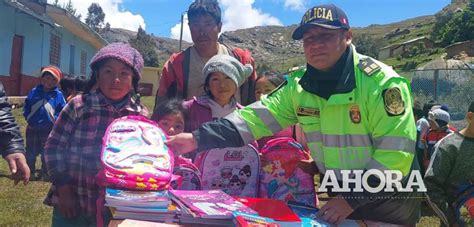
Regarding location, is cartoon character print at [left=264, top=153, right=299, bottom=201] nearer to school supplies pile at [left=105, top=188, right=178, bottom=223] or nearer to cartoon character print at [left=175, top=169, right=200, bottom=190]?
cartoon character print at [left=175, top=169, right=200, bottom=190]

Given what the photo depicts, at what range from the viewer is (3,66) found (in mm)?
14602

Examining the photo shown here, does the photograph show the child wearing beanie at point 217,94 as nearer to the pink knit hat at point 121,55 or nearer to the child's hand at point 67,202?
the pink knit hat at point 121,55

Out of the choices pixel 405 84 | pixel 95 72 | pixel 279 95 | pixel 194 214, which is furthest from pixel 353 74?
pixel 95 72

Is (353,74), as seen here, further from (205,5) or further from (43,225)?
(43,225)

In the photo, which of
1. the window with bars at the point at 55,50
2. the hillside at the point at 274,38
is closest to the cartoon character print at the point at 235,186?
the window with bars at the point at 55,50

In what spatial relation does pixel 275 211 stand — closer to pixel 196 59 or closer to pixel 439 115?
pixel 196 59

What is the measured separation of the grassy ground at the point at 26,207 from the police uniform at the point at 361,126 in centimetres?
348

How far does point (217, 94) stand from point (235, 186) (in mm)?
755

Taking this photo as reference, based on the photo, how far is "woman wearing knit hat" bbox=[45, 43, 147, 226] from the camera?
2463mm

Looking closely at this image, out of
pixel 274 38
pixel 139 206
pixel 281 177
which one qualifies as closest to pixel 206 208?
pixel 139 206

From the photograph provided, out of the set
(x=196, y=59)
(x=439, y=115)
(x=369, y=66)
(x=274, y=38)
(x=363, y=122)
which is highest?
(x=274, y=38)

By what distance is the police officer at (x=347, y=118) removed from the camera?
1904mm

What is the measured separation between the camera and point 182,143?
89.2 inches

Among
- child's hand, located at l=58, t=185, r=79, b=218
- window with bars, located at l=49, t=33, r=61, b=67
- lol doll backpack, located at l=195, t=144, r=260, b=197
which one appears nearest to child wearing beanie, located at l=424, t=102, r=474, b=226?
lol doll backpack, located at l=195, t=144, r=260, b=197
